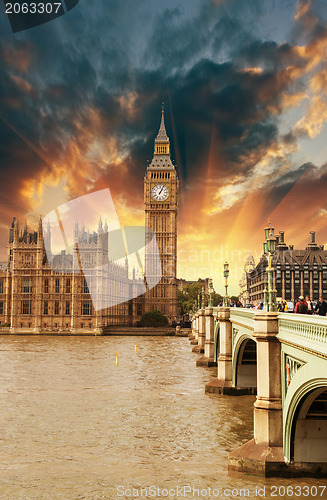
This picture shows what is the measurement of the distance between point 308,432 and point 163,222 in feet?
407

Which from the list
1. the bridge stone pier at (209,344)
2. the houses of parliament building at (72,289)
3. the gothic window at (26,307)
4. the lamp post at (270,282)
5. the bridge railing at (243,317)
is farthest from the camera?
the gothic window at (26,307)

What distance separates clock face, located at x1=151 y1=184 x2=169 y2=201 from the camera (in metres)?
139

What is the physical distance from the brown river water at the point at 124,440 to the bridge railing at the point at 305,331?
3.70 metres

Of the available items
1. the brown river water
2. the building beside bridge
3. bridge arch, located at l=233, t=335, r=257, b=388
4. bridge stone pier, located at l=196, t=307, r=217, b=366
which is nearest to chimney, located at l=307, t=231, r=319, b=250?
the building beside bridge

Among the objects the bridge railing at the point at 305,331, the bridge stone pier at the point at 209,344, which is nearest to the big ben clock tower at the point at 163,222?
the bridge stone pier at the point at 209,344

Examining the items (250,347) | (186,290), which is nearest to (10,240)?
(186,290)

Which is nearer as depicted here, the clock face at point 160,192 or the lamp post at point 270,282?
the lamp post at point 270,282

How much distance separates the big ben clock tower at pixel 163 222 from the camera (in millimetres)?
130875

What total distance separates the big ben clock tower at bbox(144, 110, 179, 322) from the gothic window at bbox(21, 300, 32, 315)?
28458 mm

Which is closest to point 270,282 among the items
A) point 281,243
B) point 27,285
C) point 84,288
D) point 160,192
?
point 84,288

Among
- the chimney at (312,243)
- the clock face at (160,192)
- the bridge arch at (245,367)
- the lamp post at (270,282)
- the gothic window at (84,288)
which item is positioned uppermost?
the clock face at (160,192)

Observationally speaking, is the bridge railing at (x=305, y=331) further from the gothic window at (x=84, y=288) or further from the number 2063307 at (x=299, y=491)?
the gothic window at (x=84, y=288)

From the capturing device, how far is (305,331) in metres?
12.0

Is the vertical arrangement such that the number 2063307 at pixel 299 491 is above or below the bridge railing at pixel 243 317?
below
